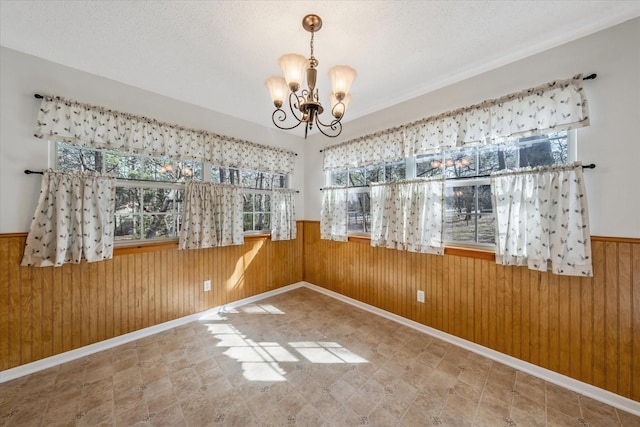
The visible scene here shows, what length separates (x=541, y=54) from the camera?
202 centimetres

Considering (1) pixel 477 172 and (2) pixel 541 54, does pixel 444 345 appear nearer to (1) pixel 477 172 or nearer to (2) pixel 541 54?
(1) pixel 477 172

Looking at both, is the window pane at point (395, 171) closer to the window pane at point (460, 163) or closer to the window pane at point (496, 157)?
the window pane at point (460, 163)

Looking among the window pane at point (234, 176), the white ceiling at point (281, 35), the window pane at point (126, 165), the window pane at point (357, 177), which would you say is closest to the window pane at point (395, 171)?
the window pane at point (357, 177)

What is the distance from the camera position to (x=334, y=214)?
11.8ft

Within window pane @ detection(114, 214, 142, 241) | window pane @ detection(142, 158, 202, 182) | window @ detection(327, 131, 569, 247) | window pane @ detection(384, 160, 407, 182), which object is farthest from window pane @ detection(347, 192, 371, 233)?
window pane @ detection(114, 214, 142, 241)

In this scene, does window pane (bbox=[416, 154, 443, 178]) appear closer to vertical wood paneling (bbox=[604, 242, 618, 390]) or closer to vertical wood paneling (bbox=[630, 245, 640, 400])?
vertical wood paneling (bbox=[604, 242, 618, 390])

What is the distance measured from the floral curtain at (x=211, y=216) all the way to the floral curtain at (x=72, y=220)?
69 centimetres

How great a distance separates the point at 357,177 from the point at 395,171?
61 centimetres

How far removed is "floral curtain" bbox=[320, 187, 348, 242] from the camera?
3514 millimetres

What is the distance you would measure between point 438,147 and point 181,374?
3.20 meters

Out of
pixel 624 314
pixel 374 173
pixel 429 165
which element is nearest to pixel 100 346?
pixel 374 173

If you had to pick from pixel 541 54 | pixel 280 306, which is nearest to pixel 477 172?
pixel 541 54

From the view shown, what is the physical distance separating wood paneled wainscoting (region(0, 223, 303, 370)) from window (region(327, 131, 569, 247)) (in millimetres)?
2553

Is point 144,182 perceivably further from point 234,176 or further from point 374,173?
point 374,173
